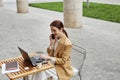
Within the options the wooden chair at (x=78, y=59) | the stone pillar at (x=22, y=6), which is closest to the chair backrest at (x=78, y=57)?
the wooden chair at (x=78, y=59)

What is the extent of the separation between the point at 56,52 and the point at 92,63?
2824mm

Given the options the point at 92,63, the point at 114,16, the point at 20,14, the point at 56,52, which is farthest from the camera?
the point at 20,14

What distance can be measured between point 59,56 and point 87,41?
5.15 m

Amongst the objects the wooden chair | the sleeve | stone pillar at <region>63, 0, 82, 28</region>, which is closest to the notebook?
the sleeve

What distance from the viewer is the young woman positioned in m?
3.96

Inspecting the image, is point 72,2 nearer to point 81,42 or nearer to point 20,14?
point 81,42

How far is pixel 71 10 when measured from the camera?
11.4 metres

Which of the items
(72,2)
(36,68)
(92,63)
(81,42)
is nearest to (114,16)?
(72,2)

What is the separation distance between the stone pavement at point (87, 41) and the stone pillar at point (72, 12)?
1.19 feet

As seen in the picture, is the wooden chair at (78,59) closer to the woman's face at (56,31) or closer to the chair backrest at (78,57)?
the chair backrest at (78,57)

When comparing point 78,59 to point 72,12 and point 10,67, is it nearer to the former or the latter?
point 10,67

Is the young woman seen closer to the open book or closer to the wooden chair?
the wooden chair

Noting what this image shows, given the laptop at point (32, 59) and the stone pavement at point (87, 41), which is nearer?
the laptop at point (32, 59)

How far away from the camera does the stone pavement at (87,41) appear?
20.6 feet
